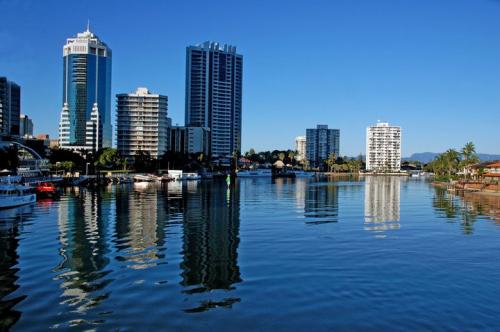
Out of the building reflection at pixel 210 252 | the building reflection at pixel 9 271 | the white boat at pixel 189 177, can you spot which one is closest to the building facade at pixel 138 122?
the white boat at pixel 189 177

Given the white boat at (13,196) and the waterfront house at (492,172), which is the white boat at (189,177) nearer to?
the waterfront house at (492,172)

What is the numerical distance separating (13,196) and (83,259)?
35.6 meters

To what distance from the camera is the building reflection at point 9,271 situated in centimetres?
1514

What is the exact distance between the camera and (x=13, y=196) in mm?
53781

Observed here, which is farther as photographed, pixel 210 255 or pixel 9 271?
pixel 210 255

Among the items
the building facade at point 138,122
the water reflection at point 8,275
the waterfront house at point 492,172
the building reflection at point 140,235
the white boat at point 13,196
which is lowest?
the water reflection at point 8,275

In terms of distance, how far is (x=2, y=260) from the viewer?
23734mm

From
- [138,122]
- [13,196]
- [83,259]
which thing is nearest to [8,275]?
[83,259]

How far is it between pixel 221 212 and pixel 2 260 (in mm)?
25797

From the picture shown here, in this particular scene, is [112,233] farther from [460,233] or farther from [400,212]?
[400,212]

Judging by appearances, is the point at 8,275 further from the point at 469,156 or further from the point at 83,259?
the point at 469,156

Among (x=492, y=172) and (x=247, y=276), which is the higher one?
(x=492, y=172)

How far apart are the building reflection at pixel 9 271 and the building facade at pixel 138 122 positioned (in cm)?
15295

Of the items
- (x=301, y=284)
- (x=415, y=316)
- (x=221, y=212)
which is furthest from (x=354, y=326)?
(x=221, y=212)
